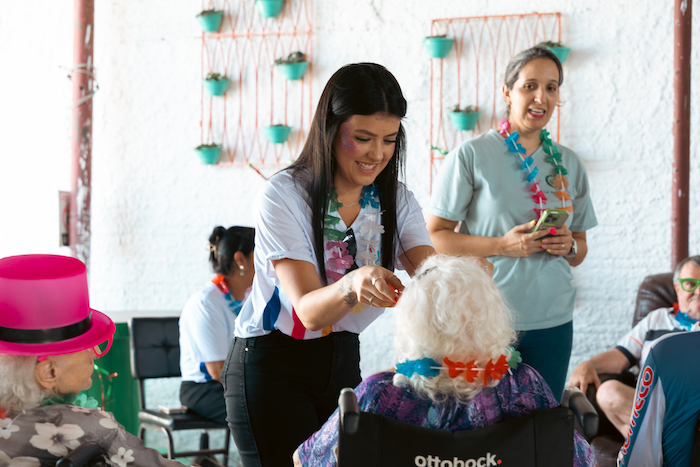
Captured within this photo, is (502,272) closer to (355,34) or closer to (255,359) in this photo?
(255,359)

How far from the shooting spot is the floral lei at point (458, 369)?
50.4 inches

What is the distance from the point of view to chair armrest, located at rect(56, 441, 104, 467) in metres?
1.23

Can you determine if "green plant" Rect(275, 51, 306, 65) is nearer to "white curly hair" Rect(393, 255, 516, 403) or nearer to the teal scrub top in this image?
the teal scrub top

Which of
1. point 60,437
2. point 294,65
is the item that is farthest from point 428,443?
point 294,65

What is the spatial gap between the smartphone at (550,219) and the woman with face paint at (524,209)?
0.06ft

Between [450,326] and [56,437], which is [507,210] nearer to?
[450,326]

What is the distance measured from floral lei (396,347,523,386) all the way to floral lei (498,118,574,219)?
1.10 m

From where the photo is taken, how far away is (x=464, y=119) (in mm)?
4027

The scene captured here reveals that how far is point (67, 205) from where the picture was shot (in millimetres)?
4418

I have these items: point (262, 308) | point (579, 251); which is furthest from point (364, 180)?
point (579, 251)

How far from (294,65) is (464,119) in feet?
3.81

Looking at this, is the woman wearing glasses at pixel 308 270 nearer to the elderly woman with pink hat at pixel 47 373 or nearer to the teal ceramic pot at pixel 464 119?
the elderly woman with pink hat at pixel 47 373

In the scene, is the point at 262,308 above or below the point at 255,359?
above

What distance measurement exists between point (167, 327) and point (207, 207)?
1.20 meters
